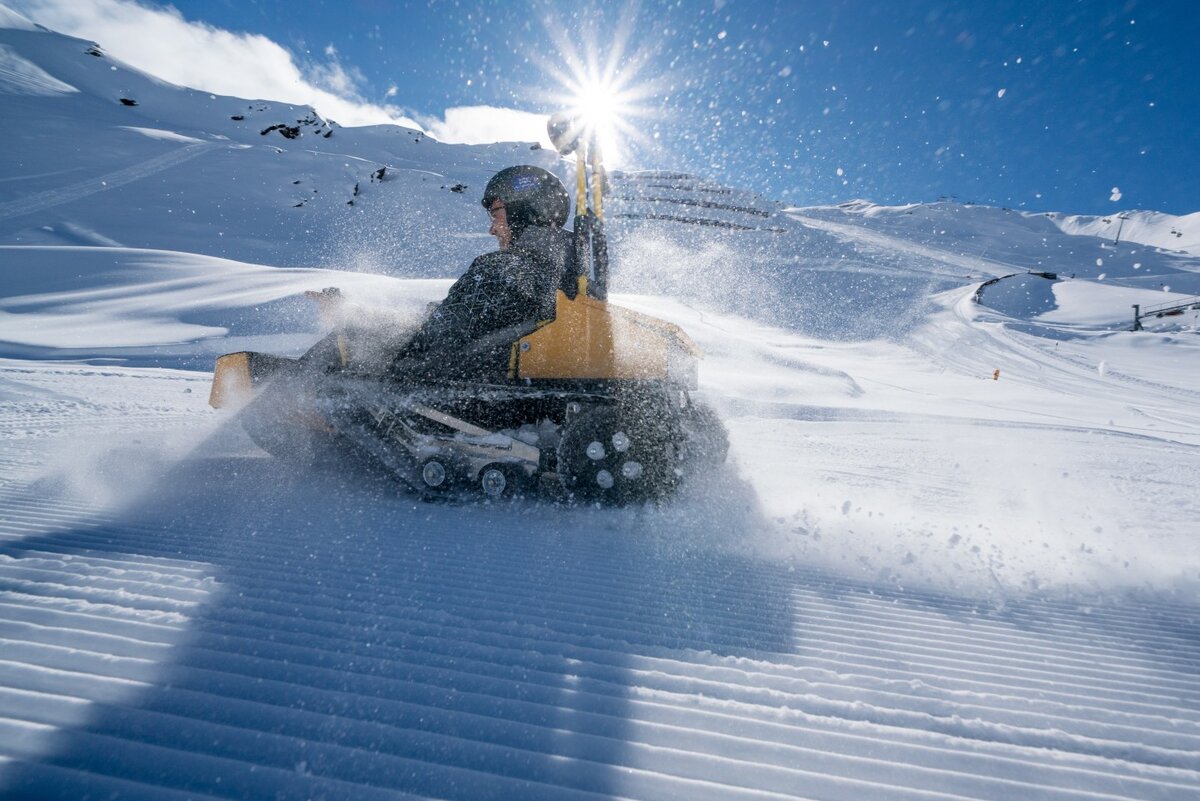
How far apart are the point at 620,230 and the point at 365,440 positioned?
39.0 m

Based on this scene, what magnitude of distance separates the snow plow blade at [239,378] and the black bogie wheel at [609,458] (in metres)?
2.31

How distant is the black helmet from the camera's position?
4.42 m

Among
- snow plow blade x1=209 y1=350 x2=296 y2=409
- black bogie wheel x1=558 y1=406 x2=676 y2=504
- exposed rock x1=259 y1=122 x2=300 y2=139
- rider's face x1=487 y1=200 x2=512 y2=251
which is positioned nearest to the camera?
black bogie wheel x1=558 y1=406 x2=676 y2=504

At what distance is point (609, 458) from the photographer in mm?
4051

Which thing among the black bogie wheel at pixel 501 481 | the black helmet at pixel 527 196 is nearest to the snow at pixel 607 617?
the black bogie wheel at pixel 501 481

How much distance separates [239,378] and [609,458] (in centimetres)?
278

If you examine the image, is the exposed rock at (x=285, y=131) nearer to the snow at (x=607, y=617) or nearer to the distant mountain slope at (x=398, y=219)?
the distant mountain slope at (x=398, y=219)

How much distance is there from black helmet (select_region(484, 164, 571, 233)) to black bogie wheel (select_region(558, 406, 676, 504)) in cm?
154

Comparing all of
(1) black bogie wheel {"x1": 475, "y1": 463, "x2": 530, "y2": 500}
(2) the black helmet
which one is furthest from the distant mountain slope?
(1) black bogie wheel {"x1": 475, "y1": 463, "x2": 530, "y2": 500}

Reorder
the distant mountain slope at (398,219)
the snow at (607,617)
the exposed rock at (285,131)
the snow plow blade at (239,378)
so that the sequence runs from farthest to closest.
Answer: the exposed rock at (285,131)
the distant mountain slope at (398,219)
the snow plow blade at (239,378)
the snow at (607,617)

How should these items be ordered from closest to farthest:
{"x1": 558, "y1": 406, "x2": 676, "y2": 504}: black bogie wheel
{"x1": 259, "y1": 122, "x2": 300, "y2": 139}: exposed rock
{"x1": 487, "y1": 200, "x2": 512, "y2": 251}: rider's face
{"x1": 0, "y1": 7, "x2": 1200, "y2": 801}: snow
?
{"x1": 0, "y1": 7, "x2": 1200, "y2": 801}: snow
{"x1": 558, "y1": 406, "x2": 676, "y2": 504}: black bogie wheel
{"x1": 487, "y1": 200, "x2": 512, "y2": 251}: rider's face
{"x1": 259, "y1": 122, "x2": 300, "y2": 139}: exposed rock

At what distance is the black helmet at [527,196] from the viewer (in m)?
4.42

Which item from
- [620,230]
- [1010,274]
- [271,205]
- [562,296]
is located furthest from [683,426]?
[1010,274]

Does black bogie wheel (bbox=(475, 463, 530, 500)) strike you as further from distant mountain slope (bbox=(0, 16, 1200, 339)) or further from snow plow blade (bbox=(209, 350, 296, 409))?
distant mountain slope (bbox=(0, 16, 1200, 339))
